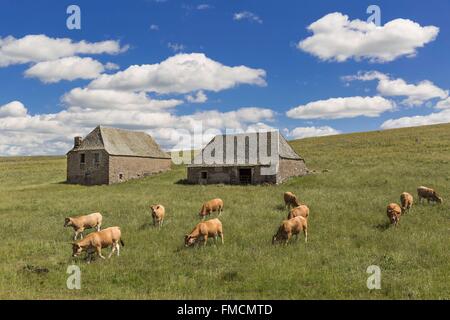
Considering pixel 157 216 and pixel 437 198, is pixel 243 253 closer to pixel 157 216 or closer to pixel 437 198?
pixel 157 216

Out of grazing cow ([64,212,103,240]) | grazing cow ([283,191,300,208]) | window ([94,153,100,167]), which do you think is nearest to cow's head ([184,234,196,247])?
grazing cow ([64,212,103,240])

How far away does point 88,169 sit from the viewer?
51062 mm

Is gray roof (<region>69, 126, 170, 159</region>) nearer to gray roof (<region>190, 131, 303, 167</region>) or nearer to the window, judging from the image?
the window

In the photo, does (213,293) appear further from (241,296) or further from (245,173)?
(245,173)

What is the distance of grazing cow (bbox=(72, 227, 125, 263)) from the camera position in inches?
579

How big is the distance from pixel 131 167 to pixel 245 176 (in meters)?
17.8

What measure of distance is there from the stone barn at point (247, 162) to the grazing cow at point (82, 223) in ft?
74.8

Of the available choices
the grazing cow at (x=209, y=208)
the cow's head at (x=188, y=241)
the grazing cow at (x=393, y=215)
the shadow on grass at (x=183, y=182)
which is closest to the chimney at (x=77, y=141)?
the shadow on grass at (x=183, y=182)

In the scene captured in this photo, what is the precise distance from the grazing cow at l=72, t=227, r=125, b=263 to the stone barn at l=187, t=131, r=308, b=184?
2636 centimetres

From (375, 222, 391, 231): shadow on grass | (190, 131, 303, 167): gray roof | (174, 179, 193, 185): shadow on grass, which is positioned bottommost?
(375, 222, 391, 231): shadow on grass

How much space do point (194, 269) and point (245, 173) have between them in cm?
2938

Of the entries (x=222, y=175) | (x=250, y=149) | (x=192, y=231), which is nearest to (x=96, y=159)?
(x=222, y=175)

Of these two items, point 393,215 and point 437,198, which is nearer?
point 393,215
